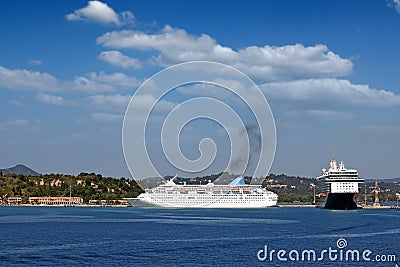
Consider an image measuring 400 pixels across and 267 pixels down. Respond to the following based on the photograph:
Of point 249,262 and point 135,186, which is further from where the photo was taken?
point 135,186

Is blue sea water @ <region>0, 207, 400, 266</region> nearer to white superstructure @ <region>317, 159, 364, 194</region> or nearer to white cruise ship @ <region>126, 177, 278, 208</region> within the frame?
white superstructure @ <region>317, 159, 364, 194</region>

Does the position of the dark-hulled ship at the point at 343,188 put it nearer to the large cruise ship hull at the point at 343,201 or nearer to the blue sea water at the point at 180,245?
the large cruise ship hull at the point at 343,201

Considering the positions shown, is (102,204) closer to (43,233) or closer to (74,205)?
(74,205)

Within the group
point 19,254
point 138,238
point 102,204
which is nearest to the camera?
point 19,254

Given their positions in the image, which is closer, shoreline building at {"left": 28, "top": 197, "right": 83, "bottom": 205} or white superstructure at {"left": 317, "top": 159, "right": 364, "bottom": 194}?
white superstructure at {"left": 317, "top": 159, "right": 364, "bottom": 194}

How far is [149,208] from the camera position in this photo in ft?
408

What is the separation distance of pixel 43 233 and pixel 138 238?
10303 mm

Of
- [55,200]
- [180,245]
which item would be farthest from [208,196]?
[180,245]

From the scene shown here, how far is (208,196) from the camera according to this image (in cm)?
12075

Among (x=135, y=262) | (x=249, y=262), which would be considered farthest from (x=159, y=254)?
(x=249, y=262)

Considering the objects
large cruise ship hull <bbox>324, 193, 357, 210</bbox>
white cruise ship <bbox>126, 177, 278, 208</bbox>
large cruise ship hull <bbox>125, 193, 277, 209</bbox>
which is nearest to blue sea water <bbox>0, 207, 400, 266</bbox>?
large cruise ship hull <bbox>324, 193, 357, 210</bbox>

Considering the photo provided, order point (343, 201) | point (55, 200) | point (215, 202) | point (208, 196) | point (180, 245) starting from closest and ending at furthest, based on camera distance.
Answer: point (180, 245), point (343, 201), point (215, 202), point (208, 196), point (55, 200)

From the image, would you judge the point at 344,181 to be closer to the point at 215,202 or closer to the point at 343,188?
the point at 343,188

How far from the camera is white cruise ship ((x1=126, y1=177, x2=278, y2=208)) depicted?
395 ft
